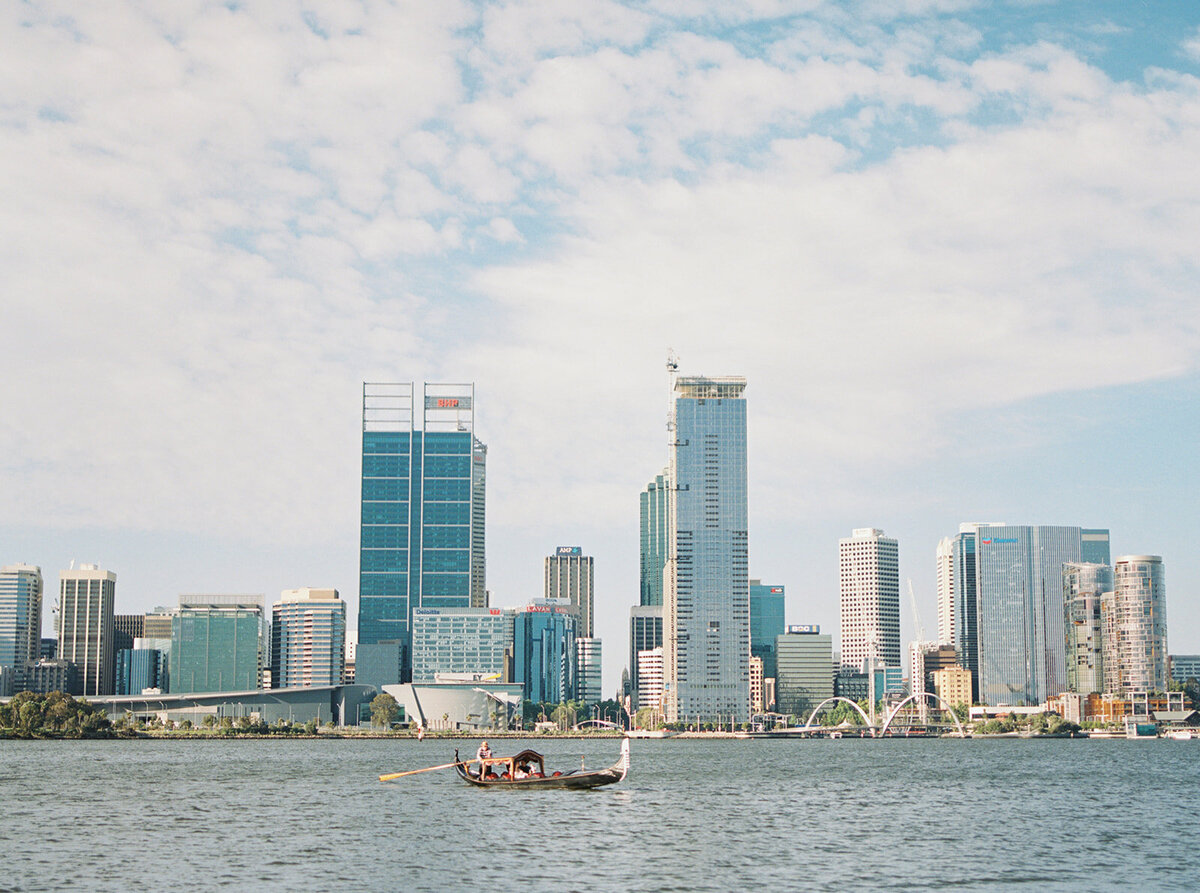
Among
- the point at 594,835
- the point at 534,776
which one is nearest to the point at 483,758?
the point at 534,776

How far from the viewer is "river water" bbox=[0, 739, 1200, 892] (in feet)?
228

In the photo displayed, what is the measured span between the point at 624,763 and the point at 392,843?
113ft

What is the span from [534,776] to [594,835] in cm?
3070

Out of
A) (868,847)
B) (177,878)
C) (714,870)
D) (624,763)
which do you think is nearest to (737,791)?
(624,763)

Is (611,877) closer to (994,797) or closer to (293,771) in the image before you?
(994,797)

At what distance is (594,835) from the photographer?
85.7 meters

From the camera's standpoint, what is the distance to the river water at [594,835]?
228ft

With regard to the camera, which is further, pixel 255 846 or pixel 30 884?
pixel 255 846

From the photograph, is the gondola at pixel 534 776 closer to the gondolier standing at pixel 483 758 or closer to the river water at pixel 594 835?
the gondolier standing at pixel 483 758

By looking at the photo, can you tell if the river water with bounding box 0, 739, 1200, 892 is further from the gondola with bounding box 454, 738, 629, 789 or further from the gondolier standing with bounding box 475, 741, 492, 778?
the gondolier standing with bounding box 475, 741, 492, 778

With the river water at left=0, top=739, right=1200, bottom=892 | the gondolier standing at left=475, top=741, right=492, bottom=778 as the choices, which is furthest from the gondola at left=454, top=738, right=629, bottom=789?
the river water at left=0, top=739, right=1200, bottom=892

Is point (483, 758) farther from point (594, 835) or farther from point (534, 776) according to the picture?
point (594, 835)

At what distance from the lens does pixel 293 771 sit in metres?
167

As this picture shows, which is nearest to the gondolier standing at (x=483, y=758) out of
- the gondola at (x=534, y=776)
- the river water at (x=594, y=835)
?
the gondola at (x=534, y=776)
